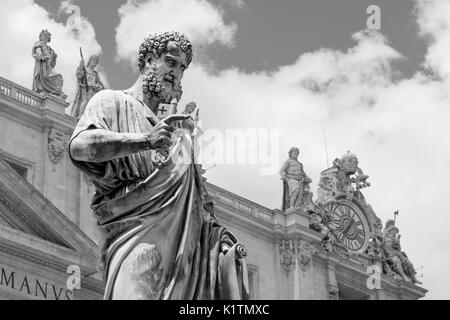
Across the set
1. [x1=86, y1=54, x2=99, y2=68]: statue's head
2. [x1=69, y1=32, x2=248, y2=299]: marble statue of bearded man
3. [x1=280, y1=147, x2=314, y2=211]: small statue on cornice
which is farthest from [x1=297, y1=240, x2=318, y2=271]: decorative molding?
[x1=69, y1=32, x2=248, y2=299]: marble statue of bearded man

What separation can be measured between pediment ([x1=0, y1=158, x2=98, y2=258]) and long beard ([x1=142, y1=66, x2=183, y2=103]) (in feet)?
63.1

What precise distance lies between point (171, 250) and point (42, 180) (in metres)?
22.6

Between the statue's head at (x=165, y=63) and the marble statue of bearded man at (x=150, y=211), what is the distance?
0.14 meters

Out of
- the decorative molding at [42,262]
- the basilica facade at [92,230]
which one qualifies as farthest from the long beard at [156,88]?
the decorative molding at [42,262]

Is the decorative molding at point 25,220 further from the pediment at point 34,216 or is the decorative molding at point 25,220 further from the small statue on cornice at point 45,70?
the small statue on cornice at point 45,70

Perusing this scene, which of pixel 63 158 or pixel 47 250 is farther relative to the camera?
pixel 63 158

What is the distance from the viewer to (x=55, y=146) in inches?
1059

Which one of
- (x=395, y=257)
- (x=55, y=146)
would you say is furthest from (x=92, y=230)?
(x=395, y=257)

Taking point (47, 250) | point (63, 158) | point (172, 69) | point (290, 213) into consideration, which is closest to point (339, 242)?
point (290, 213)

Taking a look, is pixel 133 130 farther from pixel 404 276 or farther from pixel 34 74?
pixel 404 276

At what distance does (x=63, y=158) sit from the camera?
27.1 m

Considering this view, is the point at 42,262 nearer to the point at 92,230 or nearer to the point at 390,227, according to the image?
the point at 92,230

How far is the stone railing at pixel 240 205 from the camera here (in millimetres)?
30906

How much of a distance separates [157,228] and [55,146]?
22.9 metres
